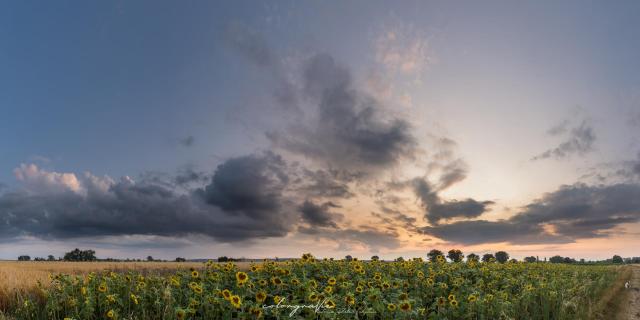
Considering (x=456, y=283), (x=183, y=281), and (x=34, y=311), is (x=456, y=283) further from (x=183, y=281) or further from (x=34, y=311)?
(x=34, y=311)

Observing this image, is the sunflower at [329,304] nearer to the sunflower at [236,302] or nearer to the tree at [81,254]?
the sunflower at [236,302]

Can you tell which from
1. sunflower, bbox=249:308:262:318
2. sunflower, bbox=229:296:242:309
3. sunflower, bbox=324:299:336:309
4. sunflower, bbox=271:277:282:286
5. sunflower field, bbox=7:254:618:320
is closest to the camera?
sunflower, bbox=229:296:242:309

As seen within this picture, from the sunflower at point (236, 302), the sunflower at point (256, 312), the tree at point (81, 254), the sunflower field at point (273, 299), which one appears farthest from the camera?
the tree at point (81, 254)

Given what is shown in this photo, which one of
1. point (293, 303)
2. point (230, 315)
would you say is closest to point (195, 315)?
point (230, 315)

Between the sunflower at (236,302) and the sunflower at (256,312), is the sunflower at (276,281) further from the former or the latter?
the sunflower at (236,302)

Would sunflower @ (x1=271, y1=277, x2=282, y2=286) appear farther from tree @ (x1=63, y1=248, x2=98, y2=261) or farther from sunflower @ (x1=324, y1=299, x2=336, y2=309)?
tree @ (x1=63, y1=248, x2=98, y2=261)

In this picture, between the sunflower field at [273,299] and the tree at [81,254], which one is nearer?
the sunflower field at [273,299]

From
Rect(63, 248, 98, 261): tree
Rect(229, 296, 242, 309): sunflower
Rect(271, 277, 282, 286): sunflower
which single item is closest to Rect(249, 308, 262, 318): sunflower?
Rect(229, 296, 242, 309): sunflower

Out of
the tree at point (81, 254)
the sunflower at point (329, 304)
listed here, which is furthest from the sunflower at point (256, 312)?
the tree at point (81, 254)

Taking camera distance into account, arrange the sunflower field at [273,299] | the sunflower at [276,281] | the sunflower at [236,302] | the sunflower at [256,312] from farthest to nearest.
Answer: the sunflower at [276,281] < the sunflower field at [273,299] < the sunflower at [256,312] < the sunflower at [236,302]

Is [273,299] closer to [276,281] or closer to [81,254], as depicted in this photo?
[276,281]

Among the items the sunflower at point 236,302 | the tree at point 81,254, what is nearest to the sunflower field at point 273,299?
the sunflower at point 236,302

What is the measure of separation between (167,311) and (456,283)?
353 inches

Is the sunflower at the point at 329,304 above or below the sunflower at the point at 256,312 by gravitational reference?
above
